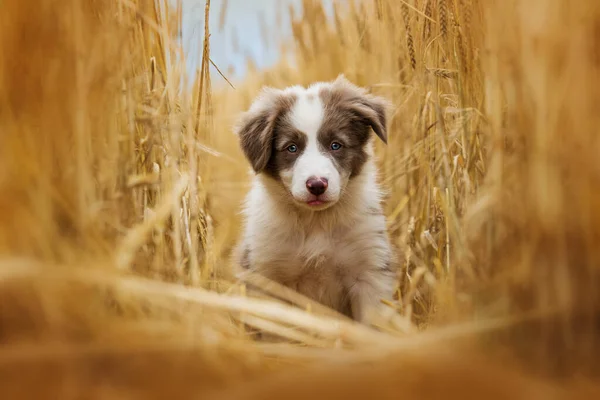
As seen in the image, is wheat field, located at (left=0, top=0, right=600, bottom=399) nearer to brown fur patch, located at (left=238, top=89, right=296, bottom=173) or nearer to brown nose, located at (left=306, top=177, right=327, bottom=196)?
brown nose, located at (left=306, top=177, right=327, bottom=196)

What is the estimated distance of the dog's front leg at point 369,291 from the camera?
3.72 meters

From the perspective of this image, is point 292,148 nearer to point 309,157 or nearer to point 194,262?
point 309,157

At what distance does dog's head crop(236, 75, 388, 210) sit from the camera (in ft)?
12.0

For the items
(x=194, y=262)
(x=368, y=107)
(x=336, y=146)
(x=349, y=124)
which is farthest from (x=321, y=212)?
(x=194, y=262)

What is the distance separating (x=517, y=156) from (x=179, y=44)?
69.9 inches

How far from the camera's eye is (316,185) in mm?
3471

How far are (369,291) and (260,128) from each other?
1100 millimetres

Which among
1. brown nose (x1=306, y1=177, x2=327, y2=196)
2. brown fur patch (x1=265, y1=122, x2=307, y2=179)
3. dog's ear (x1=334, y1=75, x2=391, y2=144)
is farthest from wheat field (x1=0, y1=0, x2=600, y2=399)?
dog's ear (x1=334, y1=75, x2=391, y2=144)

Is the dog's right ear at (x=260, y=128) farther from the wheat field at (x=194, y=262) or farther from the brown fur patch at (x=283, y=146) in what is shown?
the wheat field at (x=194, y=262)

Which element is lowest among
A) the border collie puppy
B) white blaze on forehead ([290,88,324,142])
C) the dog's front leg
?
the dog's front leg

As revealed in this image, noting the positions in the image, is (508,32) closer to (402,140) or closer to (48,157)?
(48,157)

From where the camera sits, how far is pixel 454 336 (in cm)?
199

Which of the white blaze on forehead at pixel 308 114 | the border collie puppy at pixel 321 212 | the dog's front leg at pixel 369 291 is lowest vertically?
the dog's front leg at pixel 369 291

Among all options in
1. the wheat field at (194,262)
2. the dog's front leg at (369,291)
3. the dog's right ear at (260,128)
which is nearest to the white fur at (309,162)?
the dog's right ear at (260,128)
